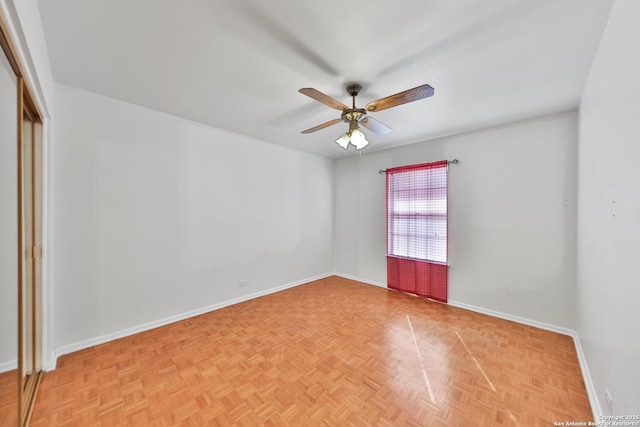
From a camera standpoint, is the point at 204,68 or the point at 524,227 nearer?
the point at 204,68

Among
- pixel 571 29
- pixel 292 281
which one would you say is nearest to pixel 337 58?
pixel 571 29

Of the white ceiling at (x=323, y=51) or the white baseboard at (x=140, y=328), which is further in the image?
the white baseboard at (x=140, y=328)

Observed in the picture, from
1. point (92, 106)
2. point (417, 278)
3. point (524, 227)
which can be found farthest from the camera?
point (417, 278)

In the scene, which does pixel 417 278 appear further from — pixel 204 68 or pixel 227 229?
pixel 204 68

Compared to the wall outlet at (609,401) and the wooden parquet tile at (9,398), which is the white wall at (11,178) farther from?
the wall outlet at (609,401)

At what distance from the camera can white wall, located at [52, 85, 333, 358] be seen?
2381 mm

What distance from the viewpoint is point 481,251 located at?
3.37 m

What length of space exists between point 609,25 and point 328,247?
445 centimetres

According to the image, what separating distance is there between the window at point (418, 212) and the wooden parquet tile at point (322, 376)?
109 cm

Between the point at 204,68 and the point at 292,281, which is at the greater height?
the point at 204,68

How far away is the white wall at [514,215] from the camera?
2791 millimetres

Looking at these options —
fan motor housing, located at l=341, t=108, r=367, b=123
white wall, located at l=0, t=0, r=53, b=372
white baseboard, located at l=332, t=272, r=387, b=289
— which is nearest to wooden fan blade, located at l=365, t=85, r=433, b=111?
fan motor housing, located at l=341, t=108, r=367, b=123

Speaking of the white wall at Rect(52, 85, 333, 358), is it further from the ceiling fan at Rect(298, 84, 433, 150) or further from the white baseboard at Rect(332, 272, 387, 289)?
the ceiling fan at Rect(298, 84, 433, 150)

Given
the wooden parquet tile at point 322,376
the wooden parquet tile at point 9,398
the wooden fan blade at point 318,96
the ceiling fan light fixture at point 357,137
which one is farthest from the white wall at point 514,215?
the wooden parquet tile at point 9,398
